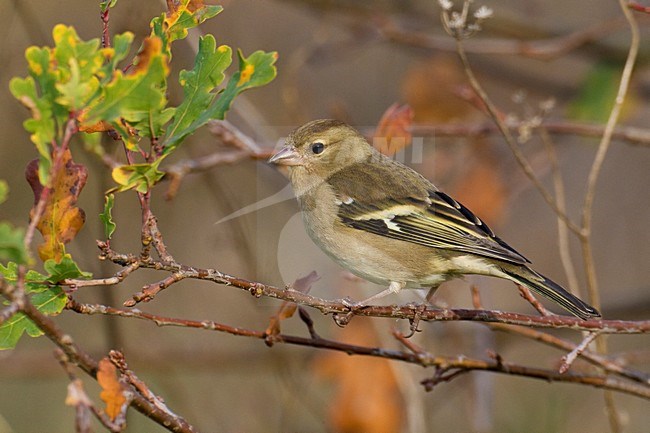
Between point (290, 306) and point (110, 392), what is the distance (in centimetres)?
102

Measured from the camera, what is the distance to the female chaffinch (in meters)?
3.75

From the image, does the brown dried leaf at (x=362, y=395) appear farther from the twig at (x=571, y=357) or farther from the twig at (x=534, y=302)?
the twig at (x=571, y=357)

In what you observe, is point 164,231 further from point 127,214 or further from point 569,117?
point 569,117

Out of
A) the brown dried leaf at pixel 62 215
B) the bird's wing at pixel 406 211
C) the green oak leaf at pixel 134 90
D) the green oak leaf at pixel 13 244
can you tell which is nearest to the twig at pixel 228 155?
the bird's wing at pixel 406 211

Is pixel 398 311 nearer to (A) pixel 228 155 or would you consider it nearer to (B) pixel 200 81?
(B) pixel 200 81

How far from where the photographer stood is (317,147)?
14.5 ft

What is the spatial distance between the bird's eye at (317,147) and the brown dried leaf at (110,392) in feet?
8.49

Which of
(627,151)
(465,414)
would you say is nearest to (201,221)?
(465,414)

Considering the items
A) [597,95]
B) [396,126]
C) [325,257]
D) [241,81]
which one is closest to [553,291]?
[396,126]

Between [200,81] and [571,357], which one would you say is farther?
[571,357]

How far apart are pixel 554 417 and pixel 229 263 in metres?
3.55

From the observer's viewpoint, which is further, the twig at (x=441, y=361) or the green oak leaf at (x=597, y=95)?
the green oak leaf at (x=597, y=95)

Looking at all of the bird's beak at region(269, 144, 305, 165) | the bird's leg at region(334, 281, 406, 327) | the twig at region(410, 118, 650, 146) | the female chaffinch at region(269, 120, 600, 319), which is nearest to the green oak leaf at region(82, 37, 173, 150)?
the bird's leg at region(334, 281, 406, 327)

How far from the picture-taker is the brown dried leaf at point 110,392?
1.96 meters
